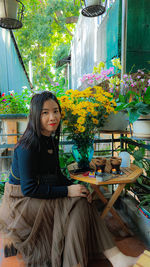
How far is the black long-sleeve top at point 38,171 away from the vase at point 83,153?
0.64 feet

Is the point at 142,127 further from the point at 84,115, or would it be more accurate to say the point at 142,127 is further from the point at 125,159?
the point at 84,115

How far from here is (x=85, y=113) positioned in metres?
1.35

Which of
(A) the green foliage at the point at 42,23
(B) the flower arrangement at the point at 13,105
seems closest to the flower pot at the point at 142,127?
(B) the flower arrangement at the point at 13,105

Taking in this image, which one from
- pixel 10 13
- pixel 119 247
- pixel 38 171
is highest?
pixel 10 13

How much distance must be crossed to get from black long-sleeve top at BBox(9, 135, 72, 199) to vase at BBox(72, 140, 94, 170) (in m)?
0.19

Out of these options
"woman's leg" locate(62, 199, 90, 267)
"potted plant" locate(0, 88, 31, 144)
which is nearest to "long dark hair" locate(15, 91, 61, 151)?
"woman's leg" locate(62, 199, 90, 267)

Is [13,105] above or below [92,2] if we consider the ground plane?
below

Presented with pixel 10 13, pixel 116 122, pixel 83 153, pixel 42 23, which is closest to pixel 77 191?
pixel 83 153

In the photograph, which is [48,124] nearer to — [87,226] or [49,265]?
[87,226]

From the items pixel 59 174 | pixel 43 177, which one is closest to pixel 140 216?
pixel 59 174

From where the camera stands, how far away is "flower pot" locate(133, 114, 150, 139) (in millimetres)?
1471

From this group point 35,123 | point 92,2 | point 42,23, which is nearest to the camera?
point 35,123

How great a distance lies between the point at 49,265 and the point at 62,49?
11.8 meters

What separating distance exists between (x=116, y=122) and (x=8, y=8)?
2.59 m
